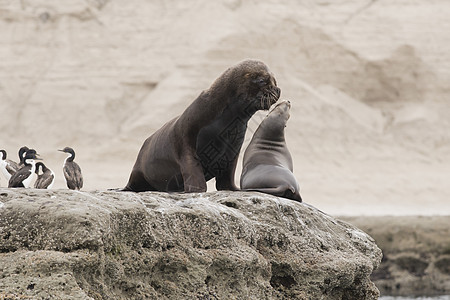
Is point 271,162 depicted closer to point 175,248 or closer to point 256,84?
point 256,84

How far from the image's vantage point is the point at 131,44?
40.3m

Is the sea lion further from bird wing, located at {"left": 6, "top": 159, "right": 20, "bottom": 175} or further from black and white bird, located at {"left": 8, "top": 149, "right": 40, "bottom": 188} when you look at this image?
bird wing, located at {"left": 6, "top": 159, "right": 20, "bottom": 175}

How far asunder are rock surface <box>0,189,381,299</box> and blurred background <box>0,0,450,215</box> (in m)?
27.0

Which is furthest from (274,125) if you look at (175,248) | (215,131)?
(175,248)

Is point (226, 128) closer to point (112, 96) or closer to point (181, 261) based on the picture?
point (181, 261)

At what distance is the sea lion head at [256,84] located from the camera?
8.62m

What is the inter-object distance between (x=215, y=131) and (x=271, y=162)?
0.66m

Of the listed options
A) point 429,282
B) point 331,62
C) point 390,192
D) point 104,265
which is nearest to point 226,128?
point 104,265

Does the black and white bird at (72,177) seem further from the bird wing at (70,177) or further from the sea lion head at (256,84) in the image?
the sea lion head at (256,84)

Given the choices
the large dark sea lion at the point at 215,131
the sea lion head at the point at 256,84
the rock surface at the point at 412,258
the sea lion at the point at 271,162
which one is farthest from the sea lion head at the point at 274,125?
the rock surface at the point at 412,258

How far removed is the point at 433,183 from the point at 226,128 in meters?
28.1

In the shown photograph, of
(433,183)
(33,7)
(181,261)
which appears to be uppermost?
(181,261)

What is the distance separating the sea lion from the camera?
8734mm

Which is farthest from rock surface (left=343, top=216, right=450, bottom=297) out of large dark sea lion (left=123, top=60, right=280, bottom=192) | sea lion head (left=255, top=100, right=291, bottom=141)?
large dark sea lion (left=123, top=60, right=280, bottom=192)
